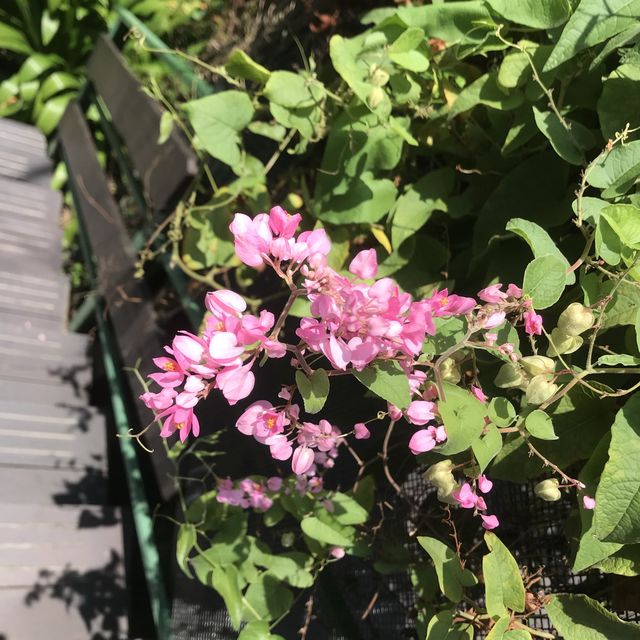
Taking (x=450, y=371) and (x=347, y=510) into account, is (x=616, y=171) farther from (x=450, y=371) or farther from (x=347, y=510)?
(x=347, y=510)

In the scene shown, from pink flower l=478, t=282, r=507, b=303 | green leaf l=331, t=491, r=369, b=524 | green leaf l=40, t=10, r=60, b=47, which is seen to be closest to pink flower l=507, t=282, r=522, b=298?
pink flower l=478, t=282, r=507, b=303

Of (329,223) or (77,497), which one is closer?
(329,223)

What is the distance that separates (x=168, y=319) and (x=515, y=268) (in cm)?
102

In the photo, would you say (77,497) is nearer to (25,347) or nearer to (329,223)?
(25,347)

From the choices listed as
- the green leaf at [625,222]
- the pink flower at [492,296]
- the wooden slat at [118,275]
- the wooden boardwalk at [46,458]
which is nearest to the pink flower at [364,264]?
the pink flower at [492,296]

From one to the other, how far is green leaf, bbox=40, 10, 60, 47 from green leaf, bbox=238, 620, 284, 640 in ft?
10.8

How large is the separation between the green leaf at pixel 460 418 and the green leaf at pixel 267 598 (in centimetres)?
53

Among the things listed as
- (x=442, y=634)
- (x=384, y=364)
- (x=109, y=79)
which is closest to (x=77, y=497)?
(x=109, y=79)

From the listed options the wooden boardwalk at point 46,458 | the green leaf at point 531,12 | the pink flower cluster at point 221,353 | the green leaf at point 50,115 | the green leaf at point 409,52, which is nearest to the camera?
the pink flower cluster at point 221,353

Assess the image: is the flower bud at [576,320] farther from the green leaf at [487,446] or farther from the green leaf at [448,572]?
the green leaf at [448,572]

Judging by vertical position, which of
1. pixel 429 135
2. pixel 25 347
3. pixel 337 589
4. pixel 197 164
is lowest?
pixel 25 347

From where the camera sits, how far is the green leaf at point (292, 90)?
964 mm

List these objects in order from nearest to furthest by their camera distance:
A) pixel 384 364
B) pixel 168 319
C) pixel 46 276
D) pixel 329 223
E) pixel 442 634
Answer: pixel 384 364, pixel 442 634, pixel 329 223, pixel 168 319, pixel 46 276

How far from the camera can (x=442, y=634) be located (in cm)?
72
